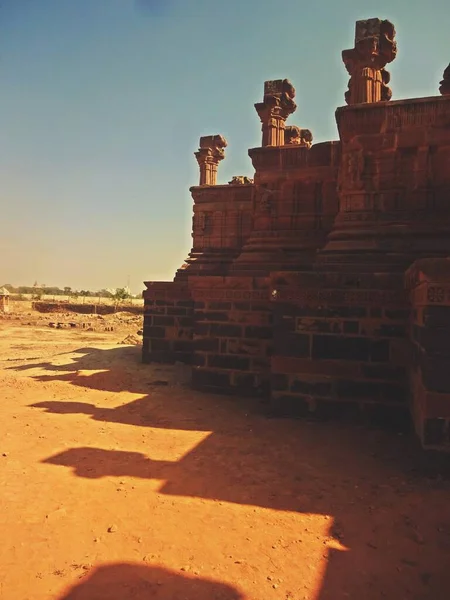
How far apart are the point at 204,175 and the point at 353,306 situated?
416 inches

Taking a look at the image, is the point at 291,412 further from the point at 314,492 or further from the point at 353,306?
the point at 314,492

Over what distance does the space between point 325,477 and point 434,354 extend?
1.60 metres

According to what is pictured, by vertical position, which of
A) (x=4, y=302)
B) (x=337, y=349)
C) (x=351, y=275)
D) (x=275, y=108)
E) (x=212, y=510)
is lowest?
(x=212, y=510)

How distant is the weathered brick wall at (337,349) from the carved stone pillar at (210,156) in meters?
9.79

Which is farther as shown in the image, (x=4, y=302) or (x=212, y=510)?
(x=4, y=302)

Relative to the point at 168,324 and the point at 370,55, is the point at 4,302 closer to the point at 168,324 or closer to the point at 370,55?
the point at 168,324

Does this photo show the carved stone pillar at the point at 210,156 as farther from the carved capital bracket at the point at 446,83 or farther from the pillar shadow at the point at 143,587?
the pillar shadow at the point at 143,587

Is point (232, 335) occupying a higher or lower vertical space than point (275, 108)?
lower

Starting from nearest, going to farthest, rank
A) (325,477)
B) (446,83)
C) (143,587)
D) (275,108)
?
(143,587) < (325,477) < (446,83) < (275,108)

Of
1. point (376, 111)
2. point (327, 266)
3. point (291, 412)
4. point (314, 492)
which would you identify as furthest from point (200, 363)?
point (376, 111)

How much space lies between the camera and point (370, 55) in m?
8.11

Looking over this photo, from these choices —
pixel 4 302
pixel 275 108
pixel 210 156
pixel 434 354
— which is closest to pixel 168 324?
pixel 275 108

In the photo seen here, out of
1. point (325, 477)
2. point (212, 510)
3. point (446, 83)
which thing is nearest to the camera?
point (212, 510)

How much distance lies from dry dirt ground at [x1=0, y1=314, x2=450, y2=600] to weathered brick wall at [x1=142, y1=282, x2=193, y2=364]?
475 centimetres
